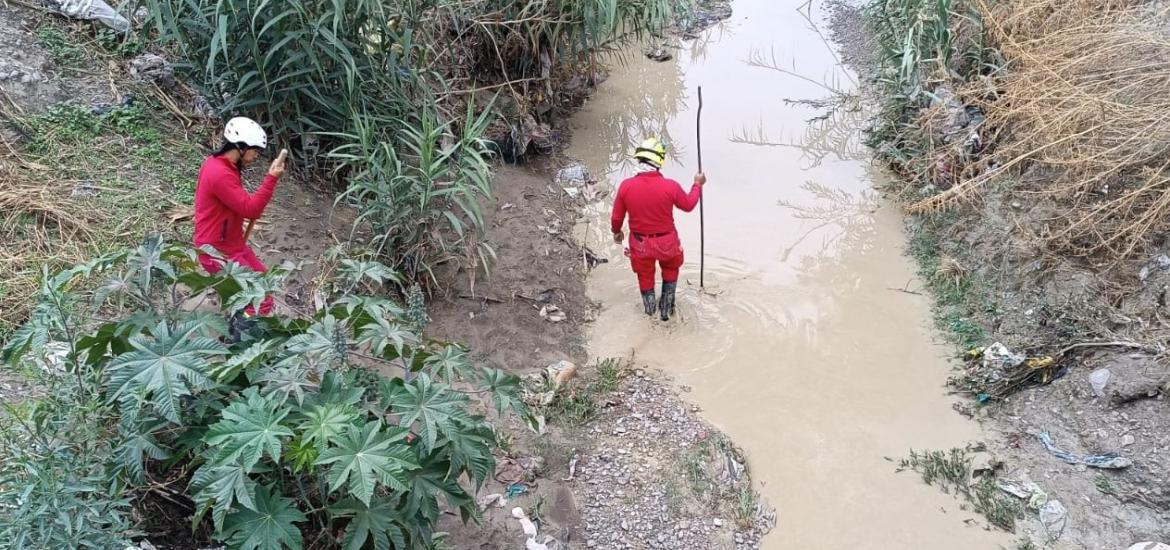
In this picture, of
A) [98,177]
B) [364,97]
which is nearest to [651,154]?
[364,97]

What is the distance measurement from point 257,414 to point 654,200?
267cm

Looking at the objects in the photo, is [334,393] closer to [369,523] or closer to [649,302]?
[369,523]

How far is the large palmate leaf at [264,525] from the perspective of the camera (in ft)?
6.75

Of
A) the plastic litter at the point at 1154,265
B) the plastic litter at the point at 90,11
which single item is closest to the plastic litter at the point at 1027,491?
the plastic litter at the point at 1154,265

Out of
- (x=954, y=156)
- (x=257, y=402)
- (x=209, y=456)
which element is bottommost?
(x=954, y=156)

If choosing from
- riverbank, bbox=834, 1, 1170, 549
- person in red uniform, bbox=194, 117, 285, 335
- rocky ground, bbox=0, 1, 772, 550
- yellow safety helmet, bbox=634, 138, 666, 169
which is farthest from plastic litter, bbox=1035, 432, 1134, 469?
person in red uniform, bbox=194, 117, 285, 335

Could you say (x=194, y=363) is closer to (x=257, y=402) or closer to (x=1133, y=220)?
(x=257, y=402)

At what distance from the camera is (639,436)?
3.78m

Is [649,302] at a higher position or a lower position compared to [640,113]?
lower

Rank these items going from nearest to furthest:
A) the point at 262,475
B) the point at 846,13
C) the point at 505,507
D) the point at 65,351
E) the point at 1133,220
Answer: the point at 262,475 → the point at 65,351 → the point at 505,507 → the point at 1133,220 → the point at 846,13

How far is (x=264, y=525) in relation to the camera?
6.83 ft

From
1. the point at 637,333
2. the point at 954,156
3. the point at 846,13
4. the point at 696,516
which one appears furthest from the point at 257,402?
the point at 846,13

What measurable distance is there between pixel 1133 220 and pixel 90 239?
17.7 ft

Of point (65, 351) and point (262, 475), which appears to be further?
point (65, 351)
